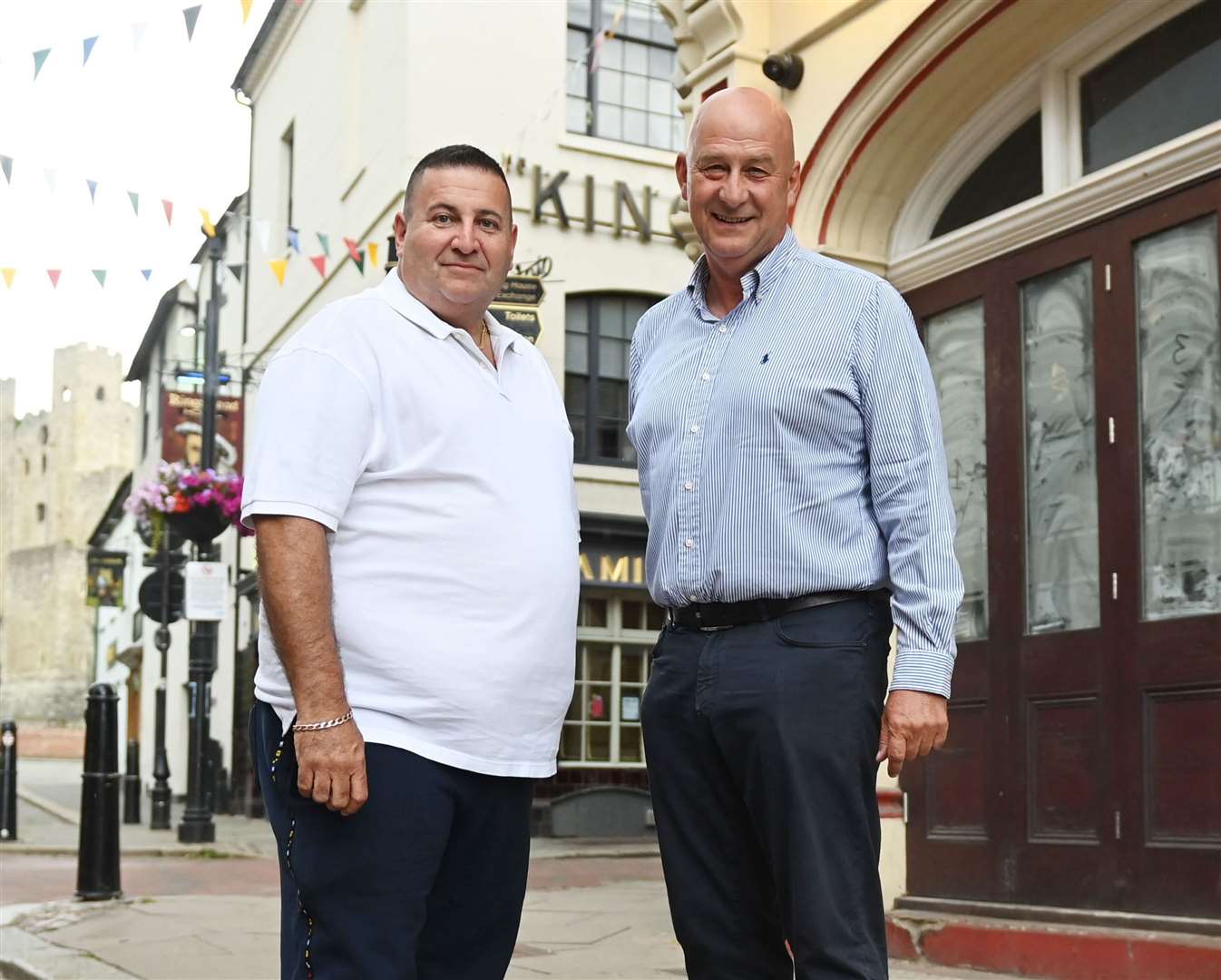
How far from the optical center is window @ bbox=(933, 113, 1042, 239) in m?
6.51

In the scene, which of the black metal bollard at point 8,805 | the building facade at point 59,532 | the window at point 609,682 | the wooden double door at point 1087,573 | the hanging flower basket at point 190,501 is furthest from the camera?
the building facade at point 59,532

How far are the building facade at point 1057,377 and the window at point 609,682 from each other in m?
11.2

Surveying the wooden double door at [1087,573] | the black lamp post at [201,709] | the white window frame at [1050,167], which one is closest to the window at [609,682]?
the black lamp post at [201,709]

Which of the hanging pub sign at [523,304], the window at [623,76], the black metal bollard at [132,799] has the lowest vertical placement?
the black metal bollard at [132,799]

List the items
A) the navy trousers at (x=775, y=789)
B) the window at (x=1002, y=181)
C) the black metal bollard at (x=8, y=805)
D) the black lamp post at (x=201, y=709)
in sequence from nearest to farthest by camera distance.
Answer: the navy trousers at (x=775, y=789)
the window at (x=1002, y=181)
the black metal bollard at (x=8, y=805)
the black lamp post at (x=201, y=709)

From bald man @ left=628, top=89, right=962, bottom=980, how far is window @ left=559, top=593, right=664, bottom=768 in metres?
14.8

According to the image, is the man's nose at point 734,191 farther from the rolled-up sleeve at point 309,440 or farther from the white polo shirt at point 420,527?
the rolled-up sleeve at point 309,440

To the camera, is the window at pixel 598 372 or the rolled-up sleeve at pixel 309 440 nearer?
the rolled-up sleeve at pixel 309 440

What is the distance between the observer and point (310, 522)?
2.69 metres

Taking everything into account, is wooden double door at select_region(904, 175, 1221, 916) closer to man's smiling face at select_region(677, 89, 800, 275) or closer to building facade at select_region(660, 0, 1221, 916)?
building facade at select_region(660, 0, 1221, 916)

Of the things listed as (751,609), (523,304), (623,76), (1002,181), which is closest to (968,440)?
(1002,181)

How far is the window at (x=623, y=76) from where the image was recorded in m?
18.8

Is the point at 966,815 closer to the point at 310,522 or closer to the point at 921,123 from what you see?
the point at 921,123

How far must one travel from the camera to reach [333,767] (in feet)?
8.69
